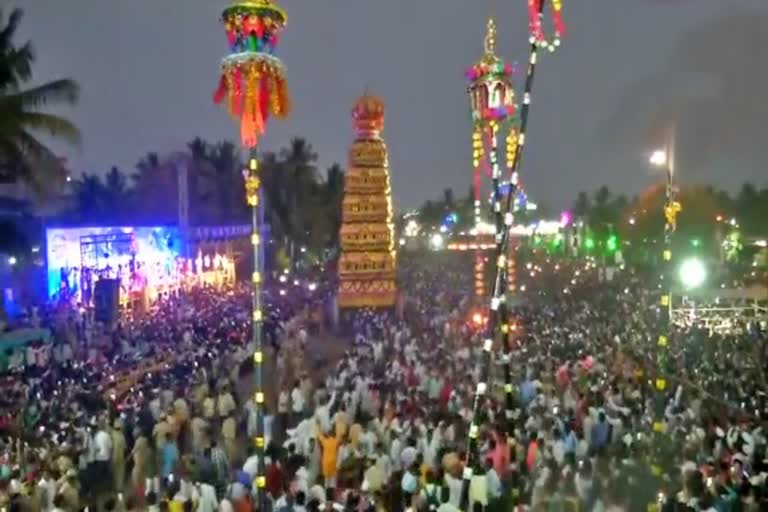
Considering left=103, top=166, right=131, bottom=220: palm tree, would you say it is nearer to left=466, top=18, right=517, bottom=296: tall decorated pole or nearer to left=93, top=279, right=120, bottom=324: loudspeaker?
left=93, top=279, right=120, bottom=324: loudspeaker

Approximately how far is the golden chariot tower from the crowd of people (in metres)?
7.41

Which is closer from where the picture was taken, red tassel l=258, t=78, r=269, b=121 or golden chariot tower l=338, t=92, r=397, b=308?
red tassel l=258, t=78, r=269, b=121

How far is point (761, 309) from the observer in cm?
2566

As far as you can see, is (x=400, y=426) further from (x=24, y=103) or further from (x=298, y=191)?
(x=298, y=191)

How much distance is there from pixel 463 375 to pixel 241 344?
23.6ft

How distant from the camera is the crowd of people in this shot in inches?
389

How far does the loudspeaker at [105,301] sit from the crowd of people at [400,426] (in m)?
4.56

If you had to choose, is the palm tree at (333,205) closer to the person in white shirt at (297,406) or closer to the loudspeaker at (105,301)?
the loudspeaker at (105,301)

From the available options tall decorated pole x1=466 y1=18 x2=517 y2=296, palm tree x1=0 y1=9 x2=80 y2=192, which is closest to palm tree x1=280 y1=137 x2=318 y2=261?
palm tree x1=0 y1=9 x2=80 y2=192

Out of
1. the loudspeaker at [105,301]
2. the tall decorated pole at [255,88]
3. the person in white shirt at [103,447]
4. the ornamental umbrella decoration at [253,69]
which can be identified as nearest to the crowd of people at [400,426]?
the person in white shirt at [103,447]

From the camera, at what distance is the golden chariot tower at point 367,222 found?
3080 cm

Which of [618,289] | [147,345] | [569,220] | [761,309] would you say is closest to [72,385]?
[147,345]

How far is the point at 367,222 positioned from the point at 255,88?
2251 cm

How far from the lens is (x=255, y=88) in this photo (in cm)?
874
